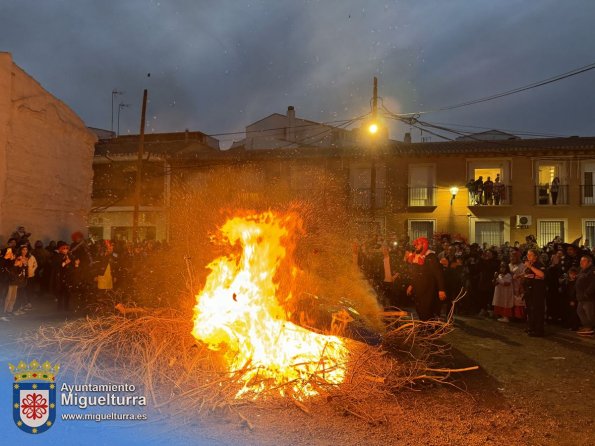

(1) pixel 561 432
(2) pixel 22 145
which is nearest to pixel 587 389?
(1) pixel 561 432

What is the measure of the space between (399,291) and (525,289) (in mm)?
3330

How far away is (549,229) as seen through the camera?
2405 centimetres

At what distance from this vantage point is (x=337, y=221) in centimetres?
2203

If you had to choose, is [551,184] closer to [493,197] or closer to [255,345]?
[493,197]

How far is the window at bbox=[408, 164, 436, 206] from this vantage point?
24.9 m

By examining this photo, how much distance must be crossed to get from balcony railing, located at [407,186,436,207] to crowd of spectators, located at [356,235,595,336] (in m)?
11.7

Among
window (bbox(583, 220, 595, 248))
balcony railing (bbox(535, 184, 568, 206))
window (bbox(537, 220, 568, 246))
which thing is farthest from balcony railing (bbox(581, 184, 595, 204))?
window (bbox(537, 220, 568, 246))

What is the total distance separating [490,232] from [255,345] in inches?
836

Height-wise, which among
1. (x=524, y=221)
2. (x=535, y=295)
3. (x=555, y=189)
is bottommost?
(x=535, y=295)

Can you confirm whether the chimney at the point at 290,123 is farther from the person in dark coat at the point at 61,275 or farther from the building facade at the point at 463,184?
the person in dark coat at the point at 61,275

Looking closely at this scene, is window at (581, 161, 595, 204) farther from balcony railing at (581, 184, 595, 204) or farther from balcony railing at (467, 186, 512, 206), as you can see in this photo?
balcony railing at (467, 186, 512, 206)

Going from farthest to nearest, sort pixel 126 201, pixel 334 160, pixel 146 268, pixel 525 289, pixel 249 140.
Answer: pixel 249 140 < pixel 126 201 < pixel 334 160 < pixel 146 268 < pixel 525 289

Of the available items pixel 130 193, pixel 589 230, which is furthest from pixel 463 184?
pixel 130 193

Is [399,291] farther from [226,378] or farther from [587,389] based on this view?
[226,378]
